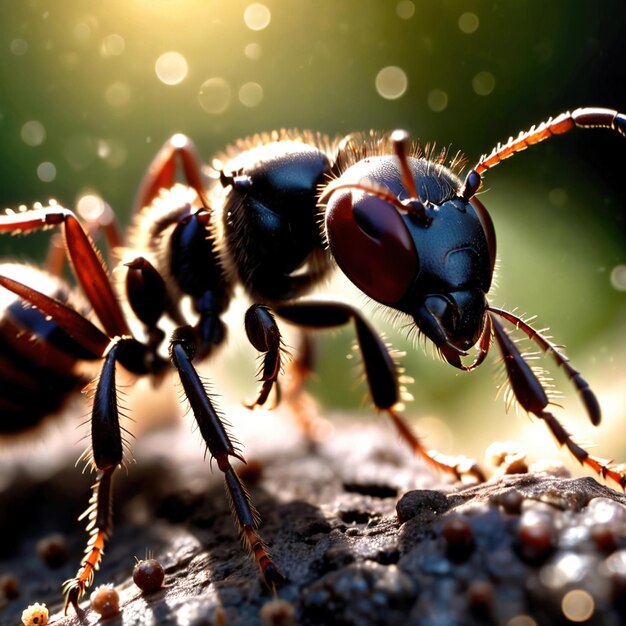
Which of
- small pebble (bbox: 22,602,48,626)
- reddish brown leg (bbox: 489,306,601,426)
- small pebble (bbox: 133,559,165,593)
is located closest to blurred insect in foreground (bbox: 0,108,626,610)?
reddish brown leg (bbox: 489,306,601,426)

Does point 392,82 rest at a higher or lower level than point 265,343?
higher

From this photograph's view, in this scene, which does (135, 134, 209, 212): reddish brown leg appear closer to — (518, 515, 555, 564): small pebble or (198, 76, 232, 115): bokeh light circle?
(198, 76, 232, 115): bokeh light circle

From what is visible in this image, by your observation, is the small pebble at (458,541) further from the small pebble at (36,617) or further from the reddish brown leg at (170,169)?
the reddish brown leg at (170,169)

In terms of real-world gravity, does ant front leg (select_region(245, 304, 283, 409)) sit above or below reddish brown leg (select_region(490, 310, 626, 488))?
above

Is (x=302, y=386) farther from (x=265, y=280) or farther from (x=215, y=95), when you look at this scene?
(x=215, y=95)

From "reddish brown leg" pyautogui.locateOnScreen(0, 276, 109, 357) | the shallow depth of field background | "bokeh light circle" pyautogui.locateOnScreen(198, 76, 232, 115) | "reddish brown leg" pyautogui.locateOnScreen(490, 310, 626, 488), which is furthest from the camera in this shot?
"bokeh light circle" pyautogui.locateOnScreen(198, 76, 232, 115)

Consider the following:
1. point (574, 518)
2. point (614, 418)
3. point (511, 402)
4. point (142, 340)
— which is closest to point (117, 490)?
point (142, 340)

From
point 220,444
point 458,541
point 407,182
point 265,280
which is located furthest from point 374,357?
point 458,541

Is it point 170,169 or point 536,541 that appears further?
point 170,169
